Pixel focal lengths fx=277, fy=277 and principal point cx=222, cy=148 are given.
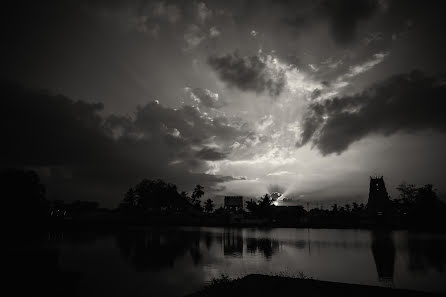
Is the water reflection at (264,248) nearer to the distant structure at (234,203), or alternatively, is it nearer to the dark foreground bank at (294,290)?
the dark foreground bank at (294,290)

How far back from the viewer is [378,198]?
409ft

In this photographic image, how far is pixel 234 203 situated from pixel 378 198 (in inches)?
2683

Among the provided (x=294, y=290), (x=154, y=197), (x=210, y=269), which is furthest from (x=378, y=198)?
(x=294, y=290)

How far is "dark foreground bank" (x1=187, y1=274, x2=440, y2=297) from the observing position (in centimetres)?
1127

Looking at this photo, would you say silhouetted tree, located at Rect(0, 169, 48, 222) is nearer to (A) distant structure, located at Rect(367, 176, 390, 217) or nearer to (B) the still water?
(B) the still water

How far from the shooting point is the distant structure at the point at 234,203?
5817 inches

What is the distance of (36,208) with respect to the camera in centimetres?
2345

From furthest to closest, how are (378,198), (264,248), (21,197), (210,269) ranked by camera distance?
1. (378,198)
2. (264,248)
3. (21,197)
4. (210,269)

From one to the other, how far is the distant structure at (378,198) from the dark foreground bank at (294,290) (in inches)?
4530

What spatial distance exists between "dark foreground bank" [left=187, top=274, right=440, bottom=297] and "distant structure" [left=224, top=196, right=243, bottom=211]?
136432 millimetres

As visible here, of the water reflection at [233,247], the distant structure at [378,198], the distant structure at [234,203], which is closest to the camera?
the water reflection at [233,247]

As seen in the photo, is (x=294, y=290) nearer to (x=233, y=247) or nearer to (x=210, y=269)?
(x=210, y=269)

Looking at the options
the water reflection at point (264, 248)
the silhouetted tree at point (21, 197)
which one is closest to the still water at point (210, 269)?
the water reflection at point (264, 248)

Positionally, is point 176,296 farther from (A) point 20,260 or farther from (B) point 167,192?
(B) point 167,192
